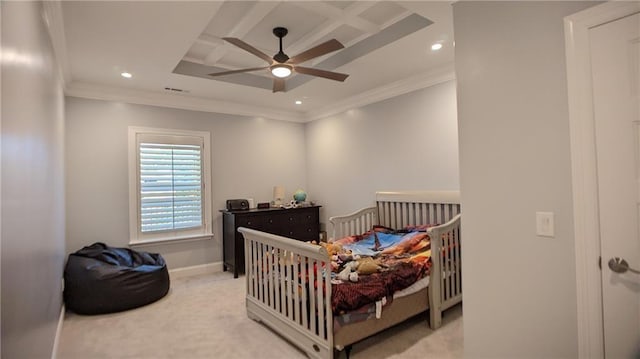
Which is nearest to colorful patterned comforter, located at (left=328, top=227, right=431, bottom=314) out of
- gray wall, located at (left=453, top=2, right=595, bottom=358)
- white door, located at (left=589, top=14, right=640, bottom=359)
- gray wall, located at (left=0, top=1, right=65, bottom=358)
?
gray wall, located at (left=453, top=2, right=595, bottom=358)

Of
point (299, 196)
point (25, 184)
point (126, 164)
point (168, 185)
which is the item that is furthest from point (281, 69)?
point (299, 196)

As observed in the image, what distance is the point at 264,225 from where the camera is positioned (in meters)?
4.71

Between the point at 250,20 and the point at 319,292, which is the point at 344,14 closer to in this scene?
the point at 250,20

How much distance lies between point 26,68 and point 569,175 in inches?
101

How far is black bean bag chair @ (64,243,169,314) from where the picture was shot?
128 inches

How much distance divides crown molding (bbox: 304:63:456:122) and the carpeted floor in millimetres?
2505

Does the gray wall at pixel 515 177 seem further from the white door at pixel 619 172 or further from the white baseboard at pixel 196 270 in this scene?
the white baseboard at pixel 196 270

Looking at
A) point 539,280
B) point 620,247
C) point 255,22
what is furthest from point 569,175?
point 255,22

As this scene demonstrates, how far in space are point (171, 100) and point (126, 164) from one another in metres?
1.05

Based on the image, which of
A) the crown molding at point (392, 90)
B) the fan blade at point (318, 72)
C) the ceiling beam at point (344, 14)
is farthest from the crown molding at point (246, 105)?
the fan blade at point (318, 72)

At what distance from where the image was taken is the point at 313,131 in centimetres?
571

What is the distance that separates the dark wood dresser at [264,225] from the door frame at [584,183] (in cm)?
377

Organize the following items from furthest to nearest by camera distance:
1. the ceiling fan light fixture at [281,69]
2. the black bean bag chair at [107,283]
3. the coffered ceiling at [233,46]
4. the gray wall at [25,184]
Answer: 1. the black bean bag chair at [107,283]
2. the ceiling fan light fixture at [281,69]
3. the coffered ceiling at [233,46]
4. the gray wall at [25,184]

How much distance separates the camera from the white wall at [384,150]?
3816 millimetres
